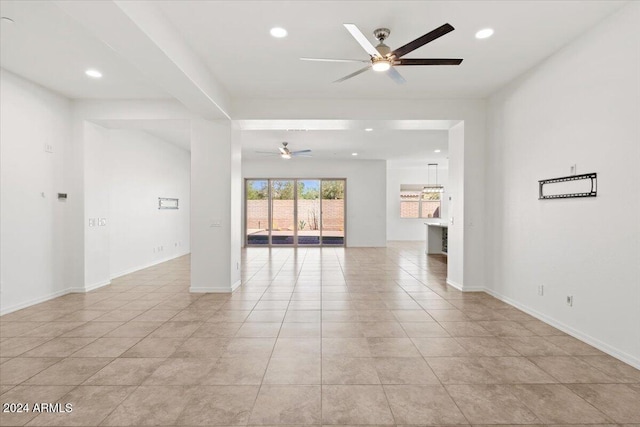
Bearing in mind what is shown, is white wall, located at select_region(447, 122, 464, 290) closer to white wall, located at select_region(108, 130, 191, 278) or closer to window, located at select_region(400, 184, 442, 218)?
white wall, located at select_region(108, 130, 191, 278)

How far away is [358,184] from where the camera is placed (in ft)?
35.7

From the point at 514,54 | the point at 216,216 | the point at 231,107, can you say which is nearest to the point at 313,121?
the point at 231,107

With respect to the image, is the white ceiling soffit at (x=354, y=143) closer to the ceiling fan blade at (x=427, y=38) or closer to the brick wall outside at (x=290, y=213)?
the brick wall outside at (x=290, y=213)

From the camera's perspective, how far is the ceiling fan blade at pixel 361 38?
2.58 meters

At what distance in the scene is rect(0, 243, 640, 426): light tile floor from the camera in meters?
2.00

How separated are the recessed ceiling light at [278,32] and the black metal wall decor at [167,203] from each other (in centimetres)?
583

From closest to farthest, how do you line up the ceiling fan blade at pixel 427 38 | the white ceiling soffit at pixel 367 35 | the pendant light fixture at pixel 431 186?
the ceiling fan blade at pixel 427 38 < the white ceiling soffit at pixel 367 35 < the pendant light fixture at pixel 431 186

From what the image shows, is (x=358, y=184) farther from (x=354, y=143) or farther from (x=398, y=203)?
(x=398, y=203)

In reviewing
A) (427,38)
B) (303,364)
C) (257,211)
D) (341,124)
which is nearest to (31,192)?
(303,364)

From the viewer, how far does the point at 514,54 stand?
363cm

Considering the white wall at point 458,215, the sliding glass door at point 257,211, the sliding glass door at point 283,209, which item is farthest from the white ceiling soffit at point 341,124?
the sliding glass door at point 257,211

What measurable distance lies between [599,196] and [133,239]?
7.55 meters

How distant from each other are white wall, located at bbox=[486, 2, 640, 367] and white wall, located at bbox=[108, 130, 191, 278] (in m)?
6.57

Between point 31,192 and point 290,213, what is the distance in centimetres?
723
